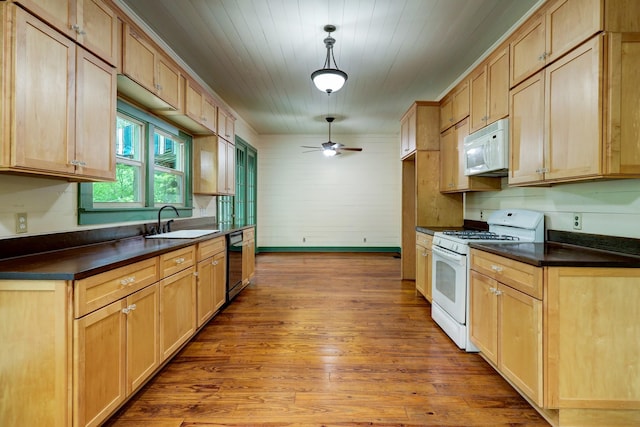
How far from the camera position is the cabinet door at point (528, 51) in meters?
2.24

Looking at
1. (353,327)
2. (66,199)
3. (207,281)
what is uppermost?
(66,199)

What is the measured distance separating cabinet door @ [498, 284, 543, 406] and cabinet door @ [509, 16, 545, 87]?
1630mm

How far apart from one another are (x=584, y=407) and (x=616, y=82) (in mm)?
1828

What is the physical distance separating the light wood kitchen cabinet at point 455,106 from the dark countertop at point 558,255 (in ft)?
5.50

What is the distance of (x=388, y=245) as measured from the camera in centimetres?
770

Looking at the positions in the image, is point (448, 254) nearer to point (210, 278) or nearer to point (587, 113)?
point (587, 113)

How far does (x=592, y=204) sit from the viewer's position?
7.25 feet

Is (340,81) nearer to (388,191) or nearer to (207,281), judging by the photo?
(207,281)

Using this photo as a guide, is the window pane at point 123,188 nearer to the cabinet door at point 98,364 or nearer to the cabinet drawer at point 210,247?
the cabinet drawer at point 210,247

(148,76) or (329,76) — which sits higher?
(329,76)

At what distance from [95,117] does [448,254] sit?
301 centimetres

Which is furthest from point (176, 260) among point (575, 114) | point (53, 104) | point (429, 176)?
point (429, 176)

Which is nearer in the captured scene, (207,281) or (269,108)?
(207,281)

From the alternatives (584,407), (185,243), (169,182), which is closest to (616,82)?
(584,407)
